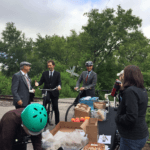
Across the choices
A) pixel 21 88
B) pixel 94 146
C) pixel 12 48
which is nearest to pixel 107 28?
pixel 12 48

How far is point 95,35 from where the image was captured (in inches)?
1141

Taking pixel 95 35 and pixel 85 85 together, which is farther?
pixel 95 35

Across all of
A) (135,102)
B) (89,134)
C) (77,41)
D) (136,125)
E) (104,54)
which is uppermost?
(77,41)

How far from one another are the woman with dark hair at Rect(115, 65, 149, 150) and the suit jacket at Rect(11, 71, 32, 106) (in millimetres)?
2721

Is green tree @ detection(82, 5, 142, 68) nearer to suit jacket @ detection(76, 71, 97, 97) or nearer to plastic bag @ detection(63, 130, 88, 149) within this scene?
suit jacket @ detection(76, 71, 97, 97)

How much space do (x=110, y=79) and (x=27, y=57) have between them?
17.4m

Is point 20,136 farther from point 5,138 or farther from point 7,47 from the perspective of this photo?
point 7,47

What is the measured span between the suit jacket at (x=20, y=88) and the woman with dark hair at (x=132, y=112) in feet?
8.93

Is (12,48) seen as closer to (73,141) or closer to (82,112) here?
(82,112)

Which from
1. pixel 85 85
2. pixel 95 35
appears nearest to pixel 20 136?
pixel 85 85

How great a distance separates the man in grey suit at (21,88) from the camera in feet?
13.5

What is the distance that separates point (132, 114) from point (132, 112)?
21 mm

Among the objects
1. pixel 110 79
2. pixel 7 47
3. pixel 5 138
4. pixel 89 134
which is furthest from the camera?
pixel 7 47

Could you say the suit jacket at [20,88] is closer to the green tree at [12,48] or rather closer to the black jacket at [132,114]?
the black jacket at [132,114]
